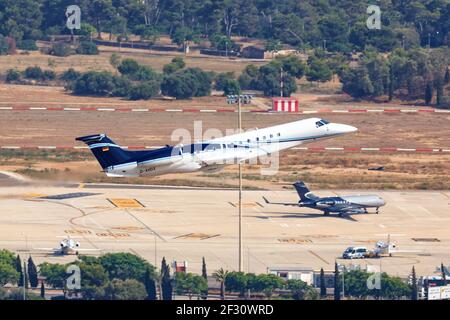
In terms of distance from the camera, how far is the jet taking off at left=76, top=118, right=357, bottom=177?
8312cm

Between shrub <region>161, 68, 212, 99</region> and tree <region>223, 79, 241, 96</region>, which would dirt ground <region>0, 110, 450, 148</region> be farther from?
tree <region>223, 79, 241, 96</region>

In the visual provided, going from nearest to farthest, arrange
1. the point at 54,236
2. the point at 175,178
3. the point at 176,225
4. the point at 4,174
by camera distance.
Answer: the point at 54,236 → the point at 176,225 → the point at 4,174 → the point at 175,178

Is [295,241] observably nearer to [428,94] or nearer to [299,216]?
[299,216]

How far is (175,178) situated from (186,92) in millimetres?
76350

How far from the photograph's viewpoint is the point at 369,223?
92.9 m

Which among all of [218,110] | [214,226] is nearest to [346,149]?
[218,110]

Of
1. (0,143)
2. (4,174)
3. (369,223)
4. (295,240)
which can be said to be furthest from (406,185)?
→ (0,143)

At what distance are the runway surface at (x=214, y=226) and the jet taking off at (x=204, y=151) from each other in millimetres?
5224

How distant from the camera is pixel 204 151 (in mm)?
89438

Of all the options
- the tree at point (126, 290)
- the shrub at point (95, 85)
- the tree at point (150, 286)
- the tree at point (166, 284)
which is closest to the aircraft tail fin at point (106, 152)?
the tree at point (166, 284)

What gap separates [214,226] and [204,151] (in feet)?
21.1

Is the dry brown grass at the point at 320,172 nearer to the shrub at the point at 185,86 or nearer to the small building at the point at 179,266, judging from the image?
the small building at the point at 179,266

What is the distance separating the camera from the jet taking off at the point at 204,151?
83.1 metres
